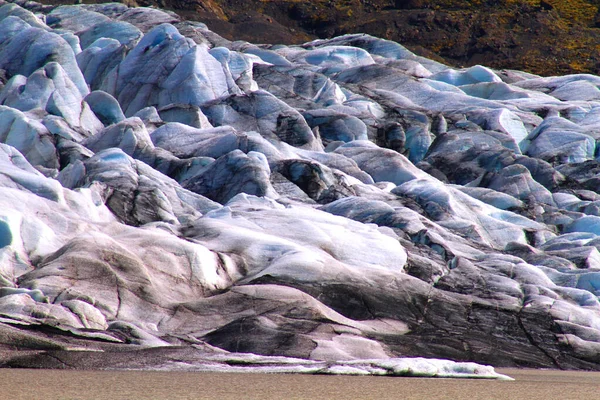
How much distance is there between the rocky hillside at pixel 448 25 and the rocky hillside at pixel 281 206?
32042mm

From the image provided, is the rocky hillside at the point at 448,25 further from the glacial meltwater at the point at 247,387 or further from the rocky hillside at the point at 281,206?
the glacial meltwater at the point at 247,387

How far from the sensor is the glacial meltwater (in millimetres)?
9086

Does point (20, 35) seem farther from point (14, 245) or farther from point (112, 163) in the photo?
point (14, 245)

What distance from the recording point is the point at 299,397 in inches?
363

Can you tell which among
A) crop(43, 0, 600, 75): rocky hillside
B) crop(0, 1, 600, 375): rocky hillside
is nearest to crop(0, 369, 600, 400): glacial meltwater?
crop(0, 1, 600, 375): rocky hillside

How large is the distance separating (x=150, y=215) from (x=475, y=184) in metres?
17.2

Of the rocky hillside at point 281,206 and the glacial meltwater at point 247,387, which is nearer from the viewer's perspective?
the glacial meltwater at point 247,387

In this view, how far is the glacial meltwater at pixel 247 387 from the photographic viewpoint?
9086 millimetres

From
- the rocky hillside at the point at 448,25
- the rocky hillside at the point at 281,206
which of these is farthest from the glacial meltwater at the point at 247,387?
the rocky hillside at the point at 448,25

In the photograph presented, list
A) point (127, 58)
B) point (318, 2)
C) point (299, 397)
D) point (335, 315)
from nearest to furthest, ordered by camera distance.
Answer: point (299, 397) → point (335, 315) → point (127, 58) → point (318, 2)

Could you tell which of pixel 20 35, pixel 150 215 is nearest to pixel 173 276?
pixel 150 215

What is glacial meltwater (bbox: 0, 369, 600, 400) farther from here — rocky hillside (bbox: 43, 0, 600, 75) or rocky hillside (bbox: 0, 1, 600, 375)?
rocky hillside (bbox: 43, 0, 600, 75)

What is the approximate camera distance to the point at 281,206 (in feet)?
85.9

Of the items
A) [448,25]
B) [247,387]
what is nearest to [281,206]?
[247,387]
